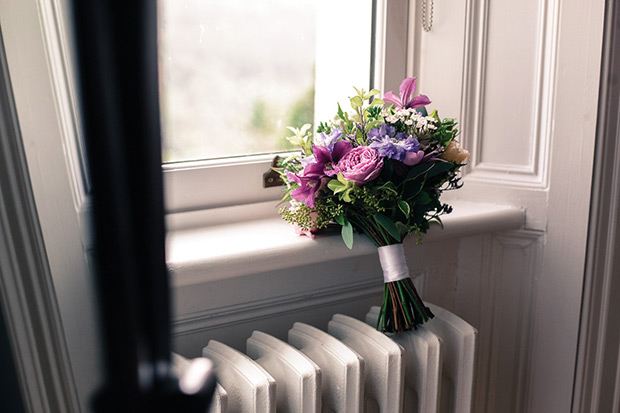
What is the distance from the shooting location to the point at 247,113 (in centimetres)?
138

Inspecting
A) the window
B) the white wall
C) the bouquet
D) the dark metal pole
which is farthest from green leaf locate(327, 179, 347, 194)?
the dark metal pole

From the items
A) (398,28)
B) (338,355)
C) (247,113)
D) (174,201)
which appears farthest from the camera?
(398,28)

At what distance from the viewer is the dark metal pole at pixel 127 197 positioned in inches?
10.3

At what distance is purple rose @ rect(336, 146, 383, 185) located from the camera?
1.05m

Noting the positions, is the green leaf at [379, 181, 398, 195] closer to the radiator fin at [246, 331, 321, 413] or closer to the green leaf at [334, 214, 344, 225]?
the green leaf at [334, 214, 344, 225]

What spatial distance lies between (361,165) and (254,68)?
462mm

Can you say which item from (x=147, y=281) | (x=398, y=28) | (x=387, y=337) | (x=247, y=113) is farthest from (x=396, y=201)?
(x=147, y=281)

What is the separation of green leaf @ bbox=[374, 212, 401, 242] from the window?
15.1 inches

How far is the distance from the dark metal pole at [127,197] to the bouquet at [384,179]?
778 millimetres

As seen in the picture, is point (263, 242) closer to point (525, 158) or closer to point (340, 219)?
point (340, 219)

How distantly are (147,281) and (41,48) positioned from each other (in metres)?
0.12

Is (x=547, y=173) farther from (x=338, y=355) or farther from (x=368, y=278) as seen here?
(x=338, y=355)

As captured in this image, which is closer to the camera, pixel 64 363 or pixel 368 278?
pixel 64 363

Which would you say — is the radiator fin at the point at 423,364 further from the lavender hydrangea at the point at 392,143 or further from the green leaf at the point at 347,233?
the lavender hydrangea at the point at 392,143
